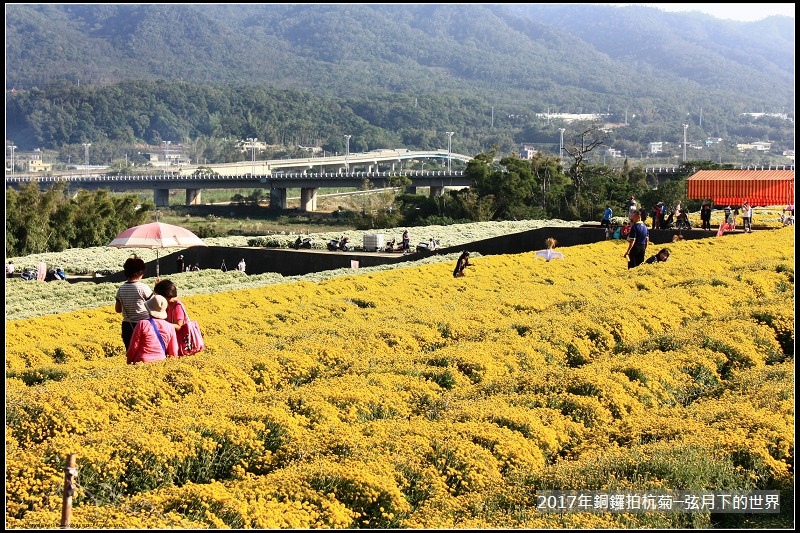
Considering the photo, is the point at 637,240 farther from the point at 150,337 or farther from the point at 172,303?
A: the point at 150,337

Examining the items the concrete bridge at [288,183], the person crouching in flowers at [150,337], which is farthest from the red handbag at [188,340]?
the concrete bridge at [288,183]

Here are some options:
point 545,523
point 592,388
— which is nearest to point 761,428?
point 592,388

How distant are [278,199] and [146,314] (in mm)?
110078

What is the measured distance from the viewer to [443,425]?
997 cm

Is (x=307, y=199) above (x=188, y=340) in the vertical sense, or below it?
above

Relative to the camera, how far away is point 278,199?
122625 millimetres

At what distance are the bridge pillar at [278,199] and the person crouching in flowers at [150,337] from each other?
10828cm

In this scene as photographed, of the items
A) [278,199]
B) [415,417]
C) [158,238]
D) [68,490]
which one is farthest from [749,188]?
[278,199]

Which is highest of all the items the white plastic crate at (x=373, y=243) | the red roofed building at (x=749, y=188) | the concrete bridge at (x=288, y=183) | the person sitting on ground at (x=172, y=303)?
the concrete bridge at (x=288, y=183)

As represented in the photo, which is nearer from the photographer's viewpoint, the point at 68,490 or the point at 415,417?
the point at 68,490

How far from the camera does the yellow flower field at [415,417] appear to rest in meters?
8.40

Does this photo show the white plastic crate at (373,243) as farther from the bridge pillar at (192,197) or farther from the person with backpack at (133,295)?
the bridge pillar at (192,197)

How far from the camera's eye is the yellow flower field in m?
8.40

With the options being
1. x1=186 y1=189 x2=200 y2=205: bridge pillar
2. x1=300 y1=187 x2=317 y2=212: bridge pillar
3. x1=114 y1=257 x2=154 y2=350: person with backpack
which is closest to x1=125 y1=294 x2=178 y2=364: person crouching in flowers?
x1=114 y1=257 x2=154 y2=350: person with backpack
